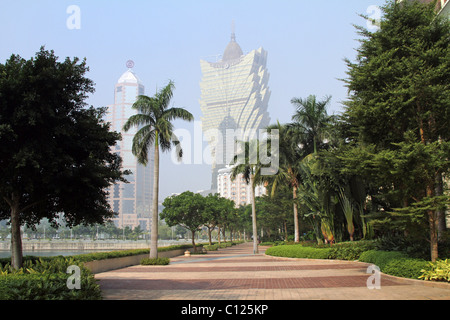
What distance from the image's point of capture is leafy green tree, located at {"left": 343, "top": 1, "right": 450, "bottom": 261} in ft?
47.8

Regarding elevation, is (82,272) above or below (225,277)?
above

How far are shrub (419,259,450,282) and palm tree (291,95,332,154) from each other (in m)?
18.5

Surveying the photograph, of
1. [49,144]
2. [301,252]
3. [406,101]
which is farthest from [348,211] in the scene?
[49,144]

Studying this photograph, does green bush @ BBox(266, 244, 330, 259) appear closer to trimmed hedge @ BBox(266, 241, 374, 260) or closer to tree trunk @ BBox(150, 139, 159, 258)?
trimmed hedge @ BBox(266, 241, 374, 260)

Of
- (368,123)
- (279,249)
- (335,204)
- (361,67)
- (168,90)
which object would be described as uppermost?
(168,90)

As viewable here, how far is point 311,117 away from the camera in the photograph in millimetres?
32594

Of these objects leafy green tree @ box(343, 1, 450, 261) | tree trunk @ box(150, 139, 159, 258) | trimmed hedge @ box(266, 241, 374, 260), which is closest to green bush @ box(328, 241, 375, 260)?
trimmed hedge @ box(266, 241, 374, 260)

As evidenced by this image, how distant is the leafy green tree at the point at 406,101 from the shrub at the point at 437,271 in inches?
29.1

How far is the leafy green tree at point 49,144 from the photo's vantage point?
12.5m

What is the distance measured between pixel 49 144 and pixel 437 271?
13.7 metres

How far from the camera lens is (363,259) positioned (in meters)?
21.9
